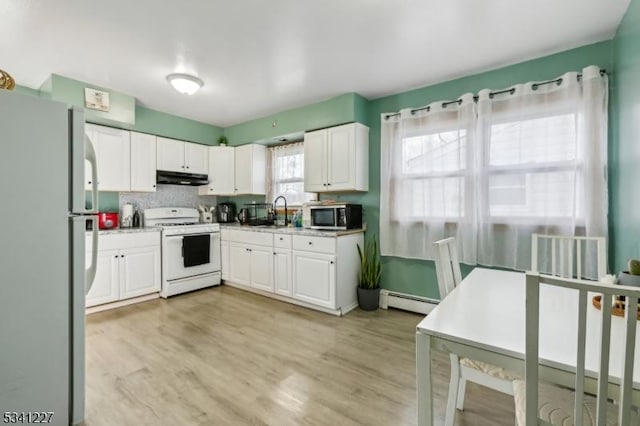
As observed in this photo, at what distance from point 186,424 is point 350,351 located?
1275 millimetres

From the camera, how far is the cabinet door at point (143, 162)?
3742 mm

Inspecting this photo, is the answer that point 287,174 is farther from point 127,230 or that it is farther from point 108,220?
point 108,220

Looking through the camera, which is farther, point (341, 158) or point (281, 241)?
point (281, 241)

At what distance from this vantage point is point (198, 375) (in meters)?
2.03

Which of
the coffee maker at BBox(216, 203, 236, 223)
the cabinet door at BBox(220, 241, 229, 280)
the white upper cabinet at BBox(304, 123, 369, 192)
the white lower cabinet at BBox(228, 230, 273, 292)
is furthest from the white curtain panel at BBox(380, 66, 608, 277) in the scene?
the coffee maker at BBox(216, 203, 236, 223)

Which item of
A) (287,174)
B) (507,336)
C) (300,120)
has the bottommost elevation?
(507,336)

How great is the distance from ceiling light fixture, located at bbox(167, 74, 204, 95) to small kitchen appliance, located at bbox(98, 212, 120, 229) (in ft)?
6.08

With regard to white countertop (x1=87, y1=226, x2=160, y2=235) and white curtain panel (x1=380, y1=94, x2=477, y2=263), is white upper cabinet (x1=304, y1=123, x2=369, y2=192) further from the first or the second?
white countertop (x1=87, y1=226, x2=160, y2=235)

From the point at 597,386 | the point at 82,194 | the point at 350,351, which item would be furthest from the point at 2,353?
the point at 597,386

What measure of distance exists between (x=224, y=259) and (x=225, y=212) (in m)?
0.88

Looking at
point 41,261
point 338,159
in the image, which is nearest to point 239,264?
point 338,159

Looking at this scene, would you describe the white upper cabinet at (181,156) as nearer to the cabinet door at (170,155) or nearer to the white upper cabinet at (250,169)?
the cabinet door at (170,155)

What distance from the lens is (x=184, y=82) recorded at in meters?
2.89

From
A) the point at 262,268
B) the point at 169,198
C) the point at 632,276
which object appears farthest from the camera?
the point at 169,198
